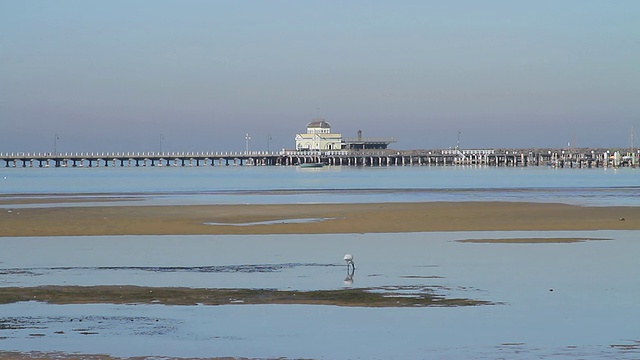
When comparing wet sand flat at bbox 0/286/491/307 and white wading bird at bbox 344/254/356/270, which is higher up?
white wading bird at bbox 344/254/356/270

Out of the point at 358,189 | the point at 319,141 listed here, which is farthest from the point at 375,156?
the point at 358,189

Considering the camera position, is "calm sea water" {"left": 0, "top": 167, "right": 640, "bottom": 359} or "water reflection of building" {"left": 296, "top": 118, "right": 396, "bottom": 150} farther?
"water reflection of building" {"left": 296, "top": 118, "right": 396, "bottom": 150}

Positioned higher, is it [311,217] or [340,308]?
[340,308]

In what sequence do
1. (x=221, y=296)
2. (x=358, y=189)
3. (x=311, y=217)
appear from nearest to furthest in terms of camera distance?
1. (x=221, y=296)
2. (x=311, y=217)
3. (x=358, y=189)

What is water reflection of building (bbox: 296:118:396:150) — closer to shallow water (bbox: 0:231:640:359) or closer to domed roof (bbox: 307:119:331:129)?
domed roof (bbox: 307:119:331:129)

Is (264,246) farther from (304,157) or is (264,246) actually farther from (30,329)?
(304,157)

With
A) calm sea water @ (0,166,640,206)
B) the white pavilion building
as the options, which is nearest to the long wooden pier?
the white pavilion building

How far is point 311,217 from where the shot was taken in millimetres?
33125

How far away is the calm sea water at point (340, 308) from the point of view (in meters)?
11.4

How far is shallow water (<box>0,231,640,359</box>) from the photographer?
37.4 feet

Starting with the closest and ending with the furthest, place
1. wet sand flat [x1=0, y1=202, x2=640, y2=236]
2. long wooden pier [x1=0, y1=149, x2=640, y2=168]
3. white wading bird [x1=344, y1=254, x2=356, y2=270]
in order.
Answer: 1. white wading bird [x1=344, y1=254, x2=356, y2=270]
2. wet sand flat [x1=0, y1=202, x2=640, y2=236]
3. long wooden pier [x1=0, y1=149, x2=640, y2=168]

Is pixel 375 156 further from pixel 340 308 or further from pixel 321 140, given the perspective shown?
pixel 340 308

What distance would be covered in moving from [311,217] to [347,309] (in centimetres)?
1930

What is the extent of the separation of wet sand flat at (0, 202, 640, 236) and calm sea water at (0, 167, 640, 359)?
11.0 ft
